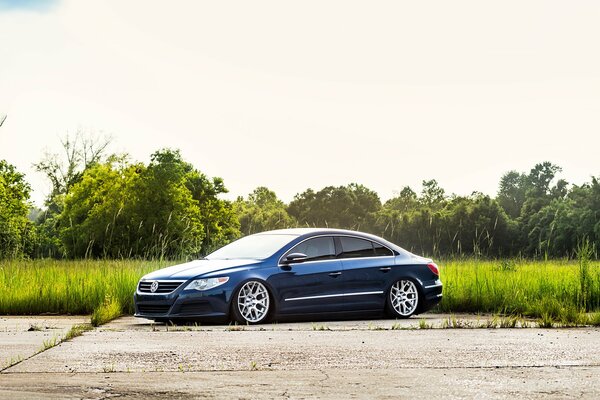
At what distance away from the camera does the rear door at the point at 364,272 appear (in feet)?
55.0

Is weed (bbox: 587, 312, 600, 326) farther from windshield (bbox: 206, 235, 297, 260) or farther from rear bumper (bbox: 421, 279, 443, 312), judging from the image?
windshield (bbox: 206, 235, 297, 260)

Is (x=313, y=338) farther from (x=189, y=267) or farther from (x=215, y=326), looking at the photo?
(x=189, y=267)

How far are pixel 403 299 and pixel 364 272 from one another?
912 mm

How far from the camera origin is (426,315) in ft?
60.5

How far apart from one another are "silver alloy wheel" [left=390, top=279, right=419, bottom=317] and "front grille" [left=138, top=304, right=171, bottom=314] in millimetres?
3820

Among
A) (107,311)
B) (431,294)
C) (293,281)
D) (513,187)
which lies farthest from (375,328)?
(513,187)

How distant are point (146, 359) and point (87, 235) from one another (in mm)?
71788

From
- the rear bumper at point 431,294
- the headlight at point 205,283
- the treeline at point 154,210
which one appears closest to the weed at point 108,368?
the headlight at point 205,283

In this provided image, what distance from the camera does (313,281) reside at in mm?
16391

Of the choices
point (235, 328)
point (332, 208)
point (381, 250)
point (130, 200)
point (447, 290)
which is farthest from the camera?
point (332, 208)

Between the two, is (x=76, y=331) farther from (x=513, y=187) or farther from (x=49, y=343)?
(x=513, y=187)

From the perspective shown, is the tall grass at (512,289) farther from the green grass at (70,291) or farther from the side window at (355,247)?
the green grass at (70,291)

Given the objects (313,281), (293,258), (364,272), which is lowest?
(313,281)

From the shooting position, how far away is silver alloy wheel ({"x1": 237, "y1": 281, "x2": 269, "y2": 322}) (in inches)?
620
